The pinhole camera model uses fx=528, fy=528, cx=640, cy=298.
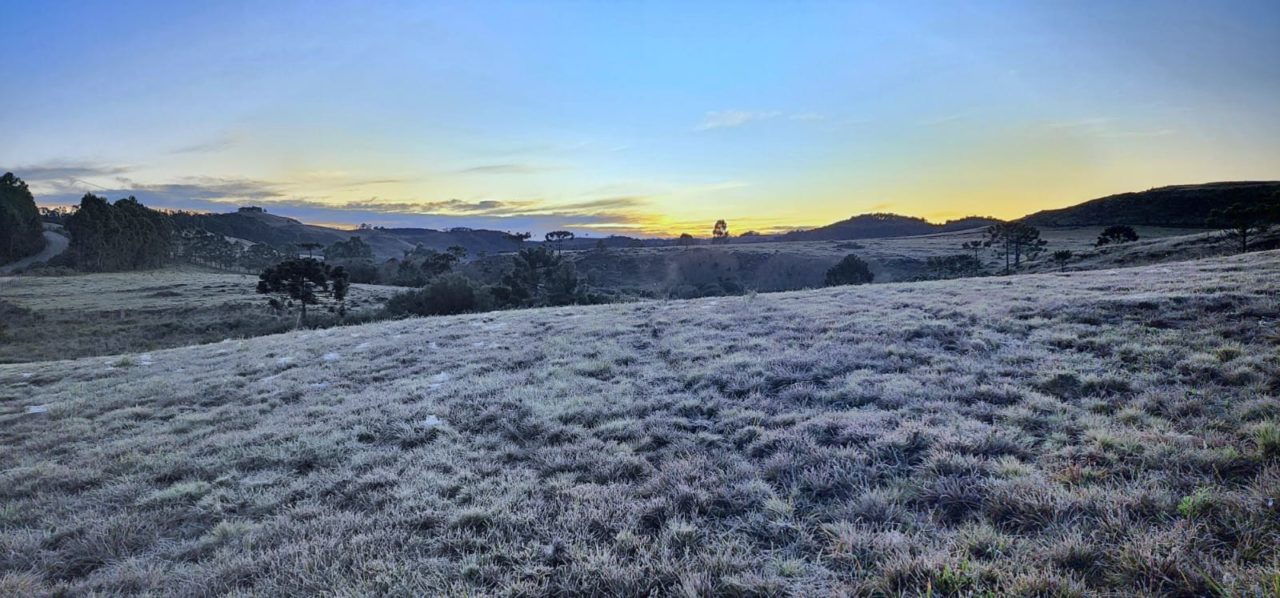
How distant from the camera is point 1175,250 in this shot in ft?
143

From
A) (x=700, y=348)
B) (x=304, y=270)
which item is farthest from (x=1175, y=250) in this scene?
(x=304, y=270)

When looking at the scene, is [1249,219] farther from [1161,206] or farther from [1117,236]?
[1161,206]

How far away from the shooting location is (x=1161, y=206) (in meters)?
128

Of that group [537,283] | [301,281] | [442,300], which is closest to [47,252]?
[301,281]

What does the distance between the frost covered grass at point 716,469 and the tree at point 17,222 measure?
125287mm

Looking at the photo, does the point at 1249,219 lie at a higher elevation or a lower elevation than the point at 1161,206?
lower

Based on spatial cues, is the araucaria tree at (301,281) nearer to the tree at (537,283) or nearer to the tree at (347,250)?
the tree at (537,283)

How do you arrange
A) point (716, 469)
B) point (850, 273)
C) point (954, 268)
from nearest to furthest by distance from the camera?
point (716, 469), point (954, 268), point (850, 273)

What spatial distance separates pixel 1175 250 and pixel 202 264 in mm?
168095

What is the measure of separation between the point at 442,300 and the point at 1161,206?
166856mm

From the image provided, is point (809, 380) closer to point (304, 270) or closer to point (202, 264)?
point (304, 270)

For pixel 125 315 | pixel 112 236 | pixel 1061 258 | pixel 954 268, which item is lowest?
pixel 125 315

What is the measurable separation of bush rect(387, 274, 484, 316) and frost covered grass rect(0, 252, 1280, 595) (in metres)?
37.7

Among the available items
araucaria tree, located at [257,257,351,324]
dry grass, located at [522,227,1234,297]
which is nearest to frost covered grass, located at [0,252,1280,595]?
araucaria tree, located at [257,257,351,324]
